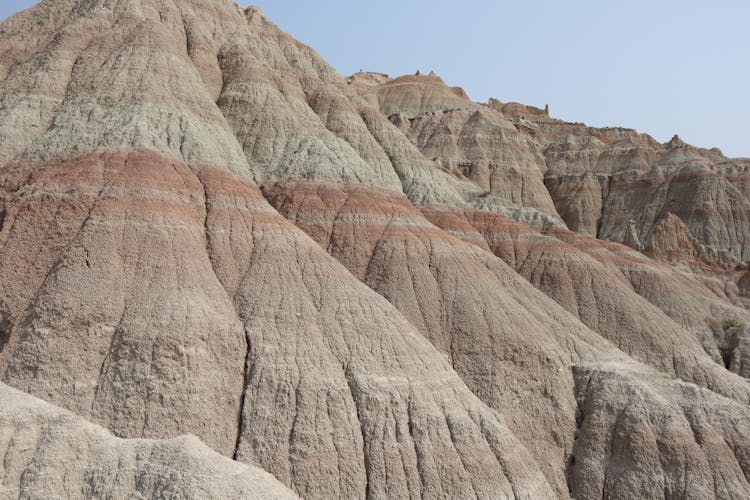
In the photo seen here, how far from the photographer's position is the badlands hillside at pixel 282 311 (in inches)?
859

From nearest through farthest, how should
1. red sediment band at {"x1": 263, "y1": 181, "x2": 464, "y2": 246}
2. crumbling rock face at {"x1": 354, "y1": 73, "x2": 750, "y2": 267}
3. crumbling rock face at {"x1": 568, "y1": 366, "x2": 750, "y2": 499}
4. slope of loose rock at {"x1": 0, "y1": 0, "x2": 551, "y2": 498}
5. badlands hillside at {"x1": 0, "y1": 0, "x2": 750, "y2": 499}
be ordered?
badlands hillside at {"x1": 0, "y1": 0, "x2": 750, "y2": 499}
slope of loose rock at {"x1": 0, "y1": 0, "x2": 551, "y2": 498}
crumbling rock face at {"x1": 568, "y1": 366, "x2": 750, "y2": 499}
red sediment band at {"x1": 263, "y1": 181, "x2": 464, "y2": 246}
crumbling rock face at {"x1": 354, "y1": 73, "x2": 750, "y2": 267}

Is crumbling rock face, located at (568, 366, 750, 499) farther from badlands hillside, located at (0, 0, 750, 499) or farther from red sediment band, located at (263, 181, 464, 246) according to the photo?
red sediment band, located at (263, 181, 464, 246)

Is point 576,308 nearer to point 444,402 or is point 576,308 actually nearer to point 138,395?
point 444,402

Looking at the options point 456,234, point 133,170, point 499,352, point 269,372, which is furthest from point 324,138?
point 269,372

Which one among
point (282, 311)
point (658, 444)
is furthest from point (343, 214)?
point (658, 444)

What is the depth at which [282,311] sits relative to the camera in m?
26.2

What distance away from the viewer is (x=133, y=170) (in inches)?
1127

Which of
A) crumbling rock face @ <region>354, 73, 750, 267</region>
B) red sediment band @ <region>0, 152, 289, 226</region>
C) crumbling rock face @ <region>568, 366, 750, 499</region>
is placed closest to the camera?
crumbling rock face @ <region>568, 366, 750, 499</region>

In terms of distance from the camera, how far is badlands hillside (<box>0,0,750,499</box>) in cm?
2183

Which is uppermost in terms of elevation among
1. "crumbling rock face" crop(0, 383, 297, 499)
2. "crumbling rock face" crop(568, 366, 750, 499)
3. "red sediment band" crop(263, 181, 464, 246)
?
"red sediment band" crop(263, 181, 464, 246)

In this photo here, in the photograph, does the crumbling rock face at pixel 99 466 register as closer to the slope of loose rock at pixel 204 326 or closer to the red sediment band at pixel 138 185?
the slope of loose rock at pixel 204 326

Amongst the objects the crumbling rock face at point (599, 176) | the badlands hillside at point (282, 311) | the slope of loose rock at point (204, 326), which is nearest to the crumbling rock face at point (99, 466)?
the badlands hillside at point (282, 311)

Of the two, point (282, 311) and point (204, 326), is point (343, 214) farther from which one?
point (204, 326)

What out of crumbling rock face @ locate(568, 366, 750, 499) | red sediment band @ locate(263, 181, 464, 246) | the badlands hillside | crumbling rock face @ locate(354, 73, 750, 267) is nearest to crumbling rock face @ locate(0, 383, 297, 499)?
the badlands hillside
